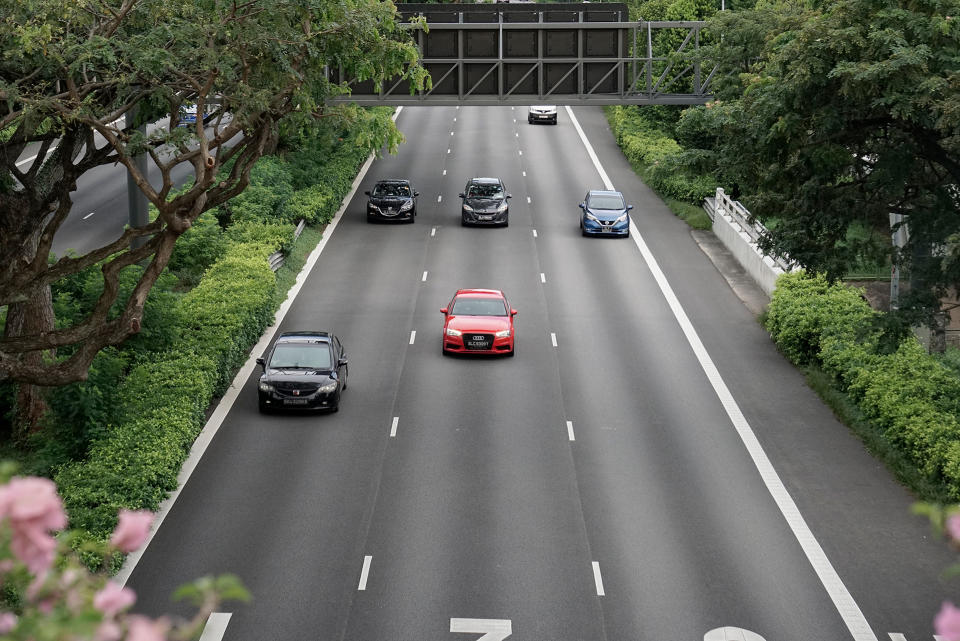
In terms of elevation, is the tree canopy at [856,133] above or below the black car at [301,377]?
above

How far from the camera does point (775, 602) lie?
18.4 metres

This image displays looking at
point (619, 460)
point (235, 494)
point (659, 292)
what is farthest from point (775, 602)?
point (659, 292)

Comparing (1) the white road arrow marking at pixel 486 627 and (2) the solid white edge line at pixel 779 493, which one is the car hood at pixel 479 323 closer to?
(2) the solid white edge line at pixel 779 493

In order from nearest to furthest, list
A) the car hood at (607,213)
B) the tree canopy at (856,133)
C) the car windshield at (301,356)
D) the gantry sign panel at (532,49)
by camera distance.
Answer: the tree canopy at (856,133)
the car windshield at (301,356)
the gantry sign panel at (532,49)
the car hood at (607,213)

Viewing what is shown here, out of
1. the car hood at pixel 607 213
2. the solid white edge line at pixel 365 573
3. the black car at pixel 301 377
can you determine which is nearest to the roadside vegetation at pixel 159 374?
the black car at pixel 301 377

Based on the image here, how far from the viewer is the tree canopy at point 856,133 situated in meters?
21.2

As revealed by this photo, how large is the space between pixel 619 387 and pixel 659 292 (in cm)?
1012

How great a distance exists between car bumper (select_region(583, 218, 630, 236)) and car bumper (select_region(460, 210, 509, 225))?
3.39 metres

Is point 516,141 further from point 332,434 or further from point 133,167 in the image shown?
point 133,167

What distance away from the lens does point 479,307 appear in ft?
108

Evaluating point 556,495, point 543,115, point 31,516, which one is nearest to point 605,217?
point 556,495

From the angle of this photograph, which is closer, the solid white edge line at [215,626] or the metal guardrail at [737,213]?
the solid white edge line at [215,626]

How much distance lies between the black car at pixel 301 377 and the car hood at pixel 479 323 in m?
4.52

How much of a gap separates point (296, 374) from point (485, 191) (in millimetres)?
23155
